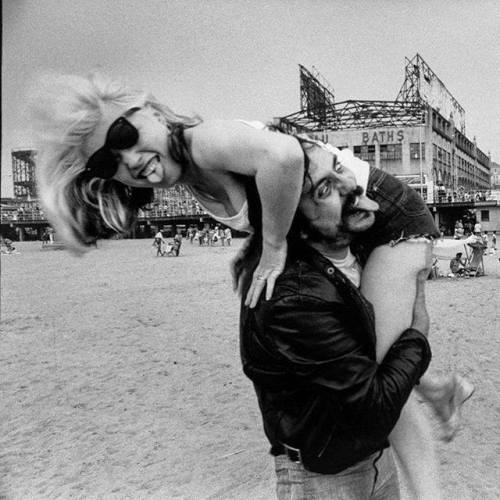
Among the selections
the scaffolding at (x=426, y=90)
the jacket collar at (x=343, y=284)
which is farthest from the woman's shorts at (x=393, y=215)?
the scaffolding at (x=426, y=90)

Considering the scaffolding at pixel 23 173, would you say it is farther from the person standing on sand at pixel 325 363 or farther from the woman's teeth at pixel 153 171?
the person standing on sand at pixel 325 363

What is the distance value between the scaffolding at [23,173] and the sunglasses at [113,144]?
22 cm

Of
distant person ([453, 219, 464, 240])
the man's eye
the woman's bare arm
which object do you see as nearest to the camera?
the woman's bare arm

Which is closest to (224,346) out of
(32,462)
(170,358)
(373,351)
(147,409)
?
(170,358)

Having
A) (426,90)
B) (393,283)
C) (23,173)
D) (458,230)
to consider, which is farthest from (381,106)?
(23,173)

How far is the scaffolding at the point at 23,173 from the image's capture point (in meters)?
0.89

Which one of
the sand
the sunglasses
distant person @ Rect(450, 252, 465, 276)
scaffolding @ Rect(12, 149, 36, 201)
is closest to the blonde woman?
the sunglasses

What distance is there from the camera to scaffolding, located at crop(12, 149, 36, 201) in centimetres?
89

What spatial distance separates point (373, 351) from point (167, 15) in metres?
0.79

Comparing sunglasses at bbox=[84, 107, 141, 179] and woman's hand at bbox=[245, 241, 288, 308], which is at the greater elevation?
sunglasses at bbox=[84, 107, 141, 179]

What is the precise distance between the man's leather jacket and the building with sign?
35 centimetres

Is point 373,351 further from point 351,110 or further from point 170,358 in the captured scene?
point 170,358

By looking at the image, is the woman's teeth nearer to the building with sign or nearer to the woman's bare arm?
the woman's bare arm

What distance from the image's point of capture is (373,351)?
705 millimetres
